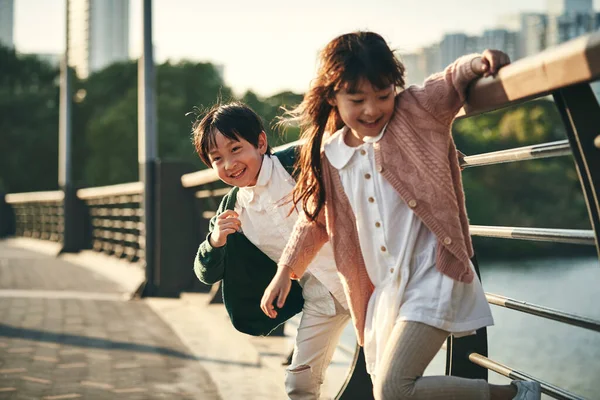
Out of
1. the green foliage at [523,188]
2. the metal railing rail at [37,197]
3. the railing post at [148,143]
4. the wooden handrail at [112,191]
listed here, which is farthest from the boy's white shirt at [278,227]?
the green foliage at [523,188]

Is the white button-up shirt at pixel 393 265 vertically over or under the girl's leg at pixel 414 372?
over

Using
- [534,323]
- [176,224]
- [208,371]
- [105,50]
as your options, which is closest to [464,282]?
[208,371]

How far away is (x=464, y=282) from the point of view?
217 centimetres

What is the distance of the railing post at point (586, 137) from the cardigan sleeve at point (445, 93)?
36 centimetres

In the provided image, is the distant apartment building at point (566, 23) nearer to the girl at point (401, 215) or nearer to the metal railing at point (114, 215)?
the metal railing at point (114, 215)

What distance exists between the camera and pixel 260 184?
9.61 feet

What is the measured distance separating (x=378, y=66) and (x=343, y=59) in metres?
0.10

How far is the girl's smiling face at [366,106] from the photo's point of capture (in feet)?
7.27

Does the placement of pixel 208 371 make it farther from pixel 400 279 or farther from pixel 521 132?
pixel 521 132

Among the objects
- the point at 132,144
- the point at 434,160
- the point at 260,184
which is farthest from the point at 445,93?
the point at 132,144

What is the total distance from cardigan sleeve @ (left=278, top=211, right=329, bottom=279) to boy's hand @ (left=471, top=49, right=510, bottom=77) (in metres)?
0.64

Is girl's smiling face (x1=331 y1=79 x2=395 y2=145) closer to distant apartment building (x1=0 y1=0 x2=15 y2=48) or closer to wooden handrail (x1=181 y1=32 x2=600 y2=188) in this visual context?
wooden handrail (x1=181 y1=32 x2=600 y2=188)

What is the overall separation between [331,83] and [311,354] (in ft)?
3.14

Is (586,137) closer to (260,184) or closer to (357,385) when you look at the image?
(260,184)
